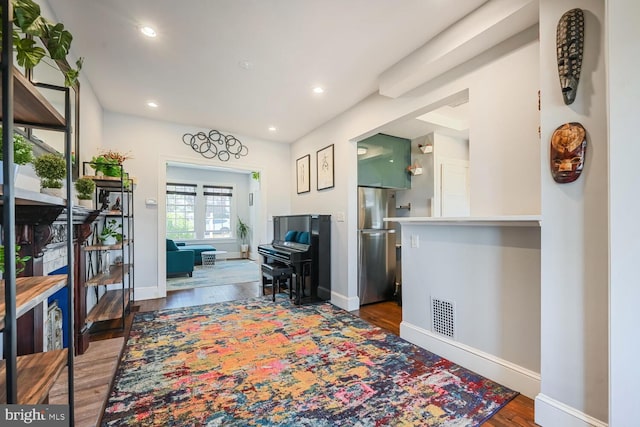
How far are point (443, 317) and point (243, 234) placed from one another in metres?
6.85

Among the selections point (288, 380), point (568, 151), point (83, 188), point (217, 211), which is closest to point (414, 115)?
point (568, 151)

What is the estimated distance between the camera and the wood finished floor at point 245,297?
161 cm

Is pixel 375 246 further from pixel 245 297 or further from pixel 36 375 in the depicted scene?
pixel 36 375

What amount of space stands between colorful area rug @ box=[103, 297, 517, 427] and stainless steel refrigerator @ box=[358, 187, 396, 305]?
3.00ft

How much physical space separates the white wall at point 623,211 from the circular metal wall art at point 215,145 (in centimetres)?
446

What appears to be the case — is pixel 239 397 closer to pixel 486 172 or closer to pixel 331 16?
pixel 486 172

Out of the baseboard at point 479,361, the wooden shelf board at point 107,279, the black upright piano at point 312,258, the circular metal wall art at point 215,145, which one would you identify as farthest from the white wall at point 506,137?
the circular metal wall art at point 215,145

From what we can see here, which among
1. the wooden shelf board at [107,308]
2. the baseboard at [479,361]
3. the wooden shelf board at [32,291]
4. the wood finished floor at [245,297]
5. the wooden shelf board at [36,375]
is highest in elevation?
the wooden shelf board at [32,291]

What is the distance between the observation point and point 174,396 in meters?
1.79

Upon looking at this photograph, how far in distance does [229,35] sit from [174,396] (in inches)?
103

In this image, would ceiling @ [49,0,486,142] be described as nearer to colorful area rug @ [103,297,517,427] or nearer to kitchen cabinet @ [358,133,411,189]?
kitchen cabinet @ [358,133,411,189]

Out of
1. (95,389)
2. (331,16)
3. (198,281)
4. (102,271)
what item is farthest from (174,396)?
(198,281)

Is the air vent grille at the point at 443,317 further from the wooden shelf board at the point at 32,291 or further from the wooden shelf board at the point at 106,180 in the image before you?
the wooden shelf board at the point at 106,180

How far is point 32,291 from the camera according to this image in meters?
0.93
